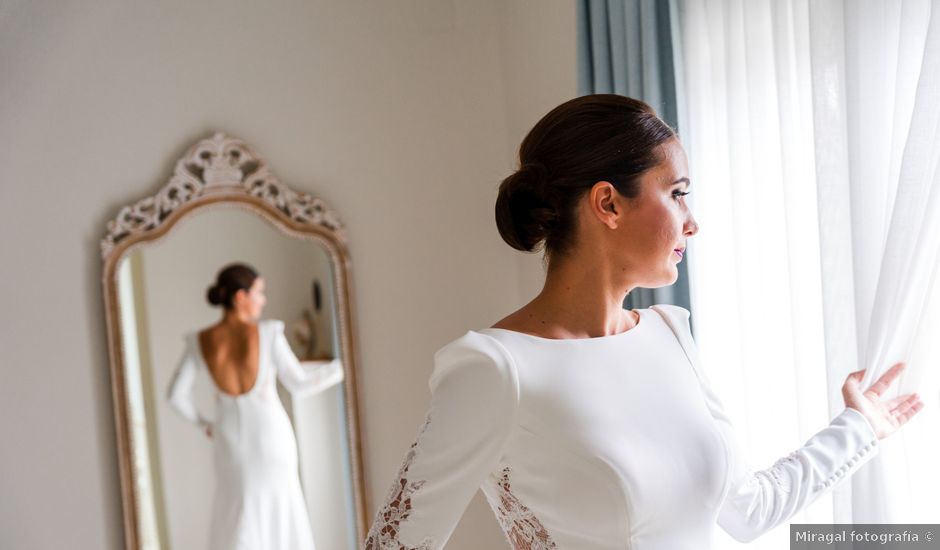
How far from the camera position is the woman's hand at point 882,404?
1.44 m

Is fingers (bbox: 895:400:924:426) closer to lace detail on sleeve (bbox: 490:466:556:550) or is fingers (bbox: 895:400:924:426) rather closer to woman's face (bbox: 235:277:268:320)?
lace detail on sleeve (bbox: 490:466:556:550)

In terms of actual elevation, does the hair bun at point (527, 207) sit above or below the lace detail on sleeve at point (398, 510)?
above

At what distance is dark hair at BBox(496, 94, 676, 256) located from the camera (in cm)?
123

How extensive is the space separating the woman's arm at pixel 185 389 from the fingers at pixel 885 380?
179 cm

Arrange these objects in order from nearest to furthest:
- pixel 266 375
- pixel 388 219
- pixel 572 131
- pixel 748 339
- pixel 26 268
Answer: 1. pixel 572 131
2. pixel 748 339
3. pixel 26 268
4. pixel 266 375
5. pixel 388 219

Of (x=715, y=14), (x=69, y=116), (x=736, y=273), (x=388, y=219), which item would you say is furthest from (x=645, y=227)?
(x=69, y=116)

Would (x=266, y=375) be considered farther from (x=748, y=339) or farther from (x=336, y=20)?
(x=748, y=339)

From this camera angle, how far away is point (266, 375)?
2.62 m

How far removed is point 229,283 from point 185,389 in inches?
12.6

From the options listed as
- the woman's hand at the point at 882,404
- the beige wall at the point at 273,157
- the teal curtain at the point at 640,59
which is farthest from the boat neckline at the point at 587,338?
the beige wall at the point at 273,157

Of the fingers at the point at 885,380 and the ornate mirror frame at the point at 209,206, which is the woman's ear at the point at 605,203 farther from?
the ornate mirror frame at the point at 209,206

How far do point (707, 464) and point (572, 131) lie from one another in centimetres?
50

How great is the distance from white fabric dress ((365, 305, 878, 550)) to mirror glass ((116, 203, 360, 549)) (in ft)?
4.78

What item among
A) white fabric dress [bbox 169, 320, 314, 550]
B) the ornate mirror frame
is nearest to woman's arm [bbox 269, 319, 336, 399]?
white fabric dress [bbox 169, 320, 314, 550]
